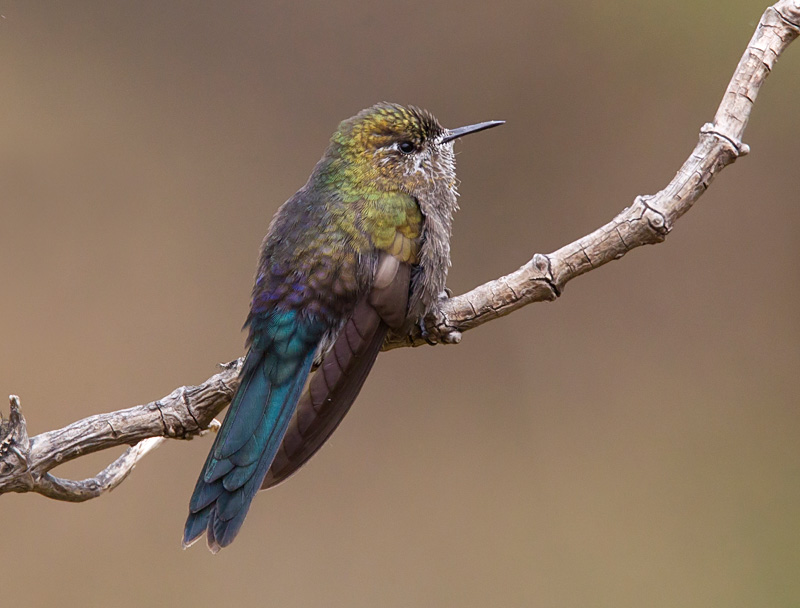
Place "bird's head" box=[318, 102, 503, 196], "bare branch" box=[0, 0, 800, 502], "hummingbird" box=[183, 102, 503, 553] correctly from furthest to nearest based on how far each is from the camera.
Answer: "bird's head" box=[318, 102, 503, 196] → "hummingbird" box=[183, 102, 503, 553] → "bare branch" box=[0, 0, 800, 502]

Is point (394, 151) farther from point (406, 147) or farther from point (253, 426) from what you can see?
point (253, 426)

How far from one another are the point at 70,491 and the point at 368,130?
1.01m

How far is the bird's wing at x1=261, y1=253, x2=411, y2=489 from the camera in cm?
154

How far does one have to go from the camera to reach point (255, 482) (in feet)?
4.76

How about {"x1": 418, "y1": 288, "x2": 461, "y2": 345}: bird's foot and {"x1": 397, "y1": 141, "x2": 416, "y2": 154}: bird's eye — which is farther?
{"x1": 397, "y1": 141, "x2": 416, "y2": 154}: bird's eye

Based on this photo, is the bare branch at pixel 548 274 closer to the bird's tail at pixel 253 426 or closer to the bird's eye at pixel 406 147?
the bird's tail at pixel 253 426

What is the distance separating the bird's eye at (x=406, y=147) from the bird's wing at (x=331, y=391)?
1.48 feet

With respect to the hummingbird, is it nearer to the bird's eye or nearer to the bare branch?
the bird's eye

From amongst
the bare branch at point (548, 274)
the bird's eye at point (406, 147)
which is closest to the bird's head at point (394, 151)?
the bird's eye at point (406, 147)

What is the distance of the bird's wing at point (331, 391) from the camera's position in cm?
154

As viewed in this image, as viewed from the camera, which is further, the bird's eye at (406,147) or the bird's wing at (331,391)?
the bird's eye at (406,147)

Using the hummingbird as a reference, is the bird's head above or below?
above

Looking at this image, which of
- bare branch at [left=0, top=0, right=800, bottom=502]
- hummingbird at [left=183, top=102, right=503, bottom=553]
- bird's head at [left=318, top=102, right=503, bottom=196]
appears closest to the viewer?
bare branch at [left=0, top=0, right=800, bottom=502]

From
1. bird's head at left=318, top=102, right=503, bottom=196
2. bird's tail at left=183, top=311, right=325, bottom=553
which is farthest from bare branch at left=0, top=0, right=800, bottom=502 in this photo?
bird's head at left=318, top=102, right=503, bottom=196
